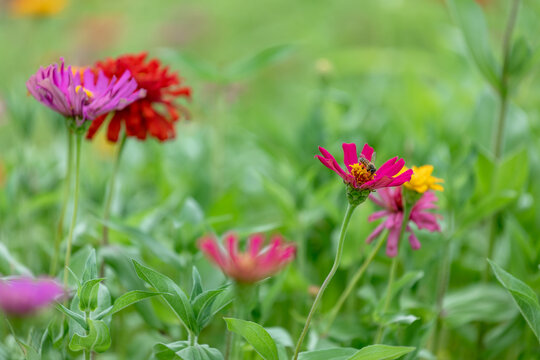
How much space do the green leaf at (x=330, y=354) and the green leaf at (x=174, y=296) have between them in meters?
0.09

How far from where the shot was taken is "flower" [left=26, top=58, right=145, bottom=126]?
0.47 m

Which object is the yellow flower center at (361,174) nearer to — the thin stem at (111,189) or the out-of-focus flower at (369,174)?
the out-of-focus flower at (369,174)

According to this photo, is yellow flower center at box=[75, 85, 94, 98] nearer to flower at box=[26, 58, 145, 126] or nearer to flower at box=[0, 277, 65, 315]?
flower at box=[26, 58, 145, 126]

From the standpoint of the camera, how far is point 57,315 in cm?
52

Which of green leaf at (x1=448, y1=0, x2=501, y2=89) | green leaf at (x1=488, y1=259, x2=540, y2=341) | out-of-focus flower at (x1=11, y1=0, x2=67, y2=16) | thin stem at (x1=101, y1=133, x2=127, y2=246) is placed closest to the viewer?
green leaf at (x1=488, y1=259, x2=540, y2=341)

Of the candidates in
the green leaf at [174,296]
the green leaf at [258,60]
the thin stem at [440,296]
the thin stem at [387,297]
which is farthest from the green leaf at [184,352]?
the green leaf at [258,60]

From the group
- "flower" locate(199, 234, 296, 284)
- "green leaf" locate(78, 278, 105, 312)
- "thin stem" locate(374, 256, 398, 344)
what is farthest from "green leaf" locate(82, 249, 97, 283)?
"thin stem" locate(374, 256, 398, 344)

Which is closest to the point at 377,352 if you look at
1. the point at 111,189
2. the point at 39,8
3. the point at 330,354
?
the point at 330,354

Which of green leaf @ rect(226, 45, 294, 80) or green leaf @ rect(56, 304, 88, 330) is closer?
green leaf @ rect(56, 304, 88, 330)

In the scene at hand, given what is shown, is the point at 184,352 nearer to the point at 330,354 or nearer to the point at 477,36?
the point at 330,354

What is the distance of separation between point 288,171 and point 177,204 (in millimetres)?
150

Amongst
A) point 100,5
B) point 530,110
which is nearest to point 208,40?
point 100,5

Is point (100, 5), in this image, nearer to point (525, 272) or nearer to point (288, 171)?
point (288, 171)

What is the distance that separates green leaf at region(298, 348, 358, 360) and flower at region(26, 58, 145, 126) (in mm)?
238
